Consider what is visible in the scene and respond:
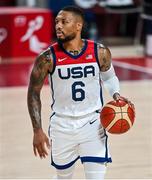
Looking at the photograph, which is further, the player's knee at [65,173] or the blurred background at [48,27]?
the blurred background at [48,27]

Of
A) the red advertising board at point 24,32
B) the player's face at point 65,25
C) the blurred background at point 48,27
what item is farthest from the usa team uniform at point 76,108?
the red advertising board at point 24,32

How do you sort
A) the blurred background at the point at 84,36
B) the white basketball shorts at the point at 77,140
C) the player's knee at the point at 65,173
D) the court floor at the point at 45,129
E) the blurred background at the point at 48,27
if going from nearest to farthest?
the white basketball shorts at the point at 77,140, the player's knee at the point at 65,173, the court floor at the point at 45,129, the blurred background at the point at 84,36, the blurred background at the point at 48,27

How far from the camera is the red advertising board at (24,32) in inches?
598

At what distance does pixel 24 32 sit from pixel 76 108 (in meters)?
10.1

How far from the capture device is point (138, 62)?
1503 centimetres

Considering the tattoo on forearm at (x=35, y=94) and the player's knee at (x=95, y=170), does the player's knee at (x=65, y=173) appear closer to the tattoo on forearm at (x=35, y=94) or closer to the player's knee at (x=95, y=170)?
the player's knee at (x=95, y=170)

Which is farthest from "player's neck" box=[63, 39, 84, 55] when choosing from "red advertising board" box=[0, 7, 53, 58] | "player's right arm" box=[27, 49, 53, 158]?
"red advertising board" box=[0, 7, 53, 58]

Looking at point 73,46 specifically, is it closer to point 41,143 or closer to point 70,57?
point 70,57

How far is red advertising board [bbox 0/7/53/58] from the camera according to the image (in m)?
15.2

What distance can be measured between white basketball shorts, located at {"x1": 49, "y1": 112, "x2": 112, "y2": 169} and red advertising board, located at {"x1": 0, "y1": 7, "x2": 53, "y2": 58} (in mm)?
9953

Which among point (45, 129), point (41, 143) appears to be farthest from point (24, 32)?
point (41, 143)

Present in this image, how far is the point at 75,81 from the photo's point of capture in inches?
208

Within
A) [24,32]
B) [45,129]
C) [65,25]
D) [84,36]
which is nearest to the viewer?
[65,25]

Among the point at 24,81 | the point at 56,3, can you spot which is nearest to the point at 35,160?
the point at 24,81
